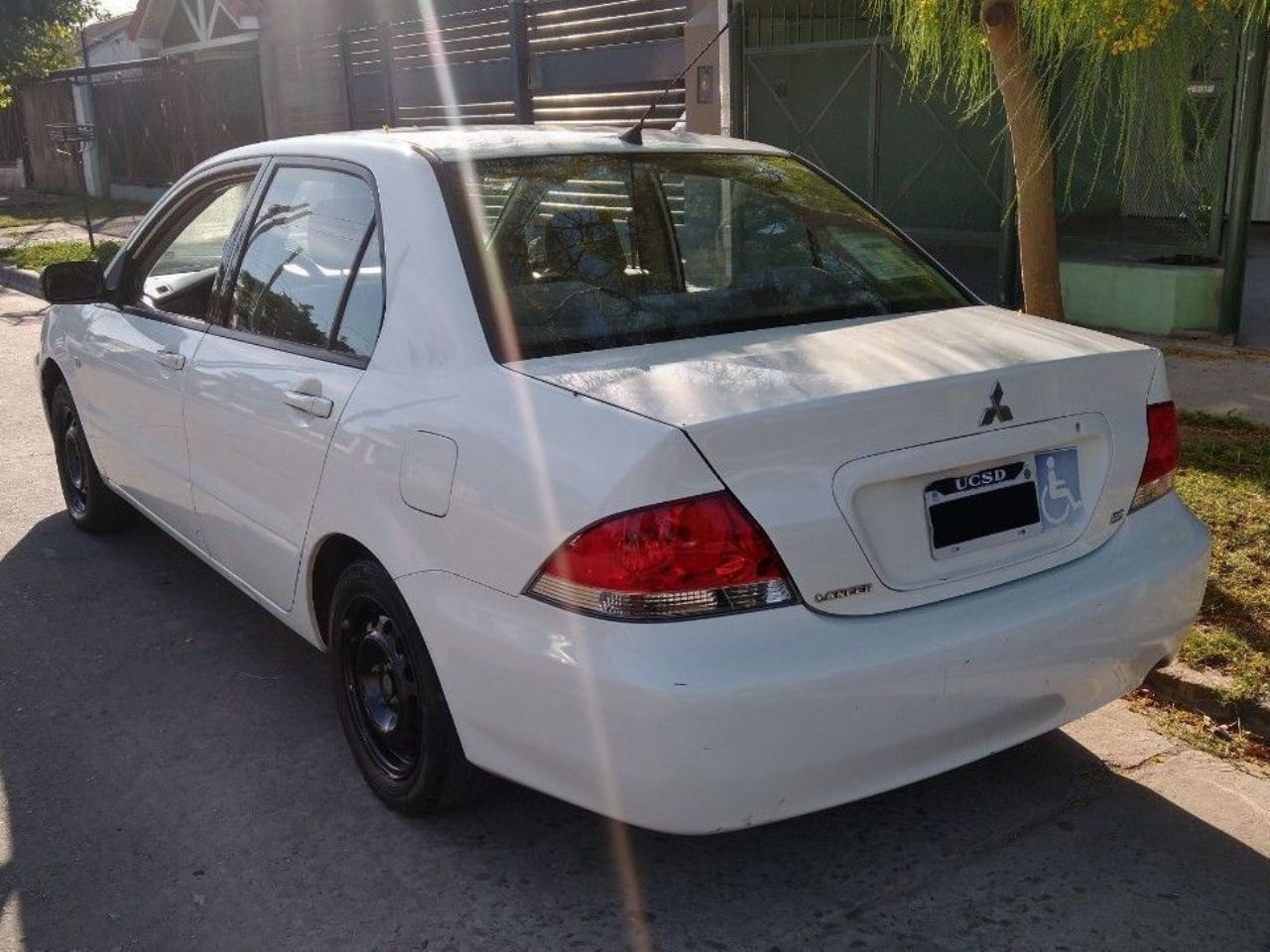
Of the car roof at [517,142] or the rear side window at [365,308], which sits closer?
the rear side window at [365,308]

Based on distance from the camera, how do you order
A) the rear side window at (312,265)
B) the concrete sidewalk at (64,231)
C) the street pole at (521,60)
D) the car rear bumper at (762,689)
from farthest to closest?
1. the concrete sidewalk at (64,231)
2. the street pole at (521,60)
3. the rear side window at (312,265)
4. the car rear bumper at (762,689)

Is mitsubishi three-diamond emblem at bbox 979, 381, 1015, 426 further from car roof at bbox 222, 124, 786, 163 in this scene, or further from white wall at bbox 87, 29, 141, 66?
white wall at bbox 87, 29, 141, 66

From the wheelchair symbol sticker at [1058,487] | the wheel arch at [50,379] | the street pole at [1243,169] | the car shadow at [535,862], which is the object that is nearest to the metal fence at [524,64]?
the street pole at [1243,169]

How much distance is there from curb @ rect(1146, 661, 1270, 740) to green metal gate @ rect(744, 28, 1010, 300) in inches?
230

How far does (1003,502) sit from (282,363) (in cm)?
198

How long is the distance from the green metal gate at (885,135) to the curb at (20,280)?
8180 mm

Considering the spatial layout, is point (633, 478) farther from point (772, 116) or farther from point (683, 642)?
point (772, 116)

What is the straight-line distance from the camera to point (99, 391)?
5.19 metres

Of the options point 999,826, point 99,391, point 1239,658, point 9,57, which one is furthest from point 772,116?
point 9,57

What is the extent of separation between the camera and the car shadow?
2.99 m

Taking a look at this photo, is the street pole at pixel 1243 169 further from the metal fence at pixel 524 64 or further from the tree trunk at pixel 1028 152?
the metal fence at pixel 524 64

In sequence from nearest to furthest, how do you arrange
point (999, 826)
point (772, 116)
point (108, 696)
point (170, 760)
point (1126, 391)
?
1. point (1126, 391)
2. point (999, 826)
3. point (170, 760)
4. point (108, 696)
5. point (772, 116)

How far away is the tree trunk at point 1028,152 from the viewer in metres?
4.92

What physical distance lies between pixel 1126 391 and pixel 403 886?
2.02 metres
